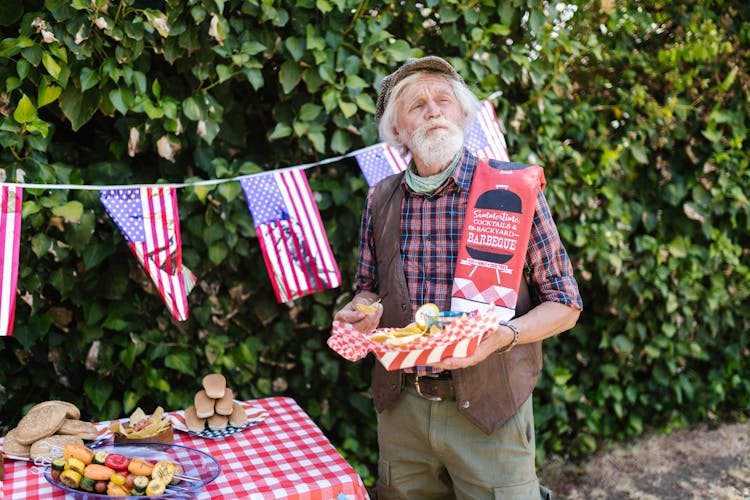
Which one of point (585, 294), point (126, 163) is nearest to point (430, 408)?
point (126, 163)

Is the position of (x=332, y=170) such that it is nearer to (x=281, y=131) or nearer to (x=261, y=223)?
(x=281, y=131)

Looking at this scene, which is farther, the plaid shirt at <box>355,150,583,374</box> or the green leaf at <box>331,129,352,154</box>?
the green leaf at <box>331,129,352,154</box>

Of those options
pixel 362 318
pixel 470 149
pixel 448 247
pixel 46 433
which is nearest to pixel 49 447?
pixel 46 433

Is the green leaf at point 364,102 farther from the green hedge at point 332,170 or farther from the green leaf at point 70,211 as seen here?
the green leaf at point 70,211

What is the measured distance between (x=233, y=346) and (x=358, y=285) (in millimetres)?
875

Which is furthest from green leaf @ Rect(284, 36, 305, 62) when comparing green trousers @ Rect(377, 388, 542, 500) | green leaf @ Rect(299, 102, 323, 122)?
green trousers @ Rect(377, 388, 542, 500)

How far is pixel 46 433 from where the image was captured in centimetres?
176

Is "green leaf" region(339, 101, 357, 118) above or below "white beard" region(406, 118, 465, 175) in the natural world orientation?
above

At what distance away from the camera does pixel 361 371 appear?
Result: 9.68 ft

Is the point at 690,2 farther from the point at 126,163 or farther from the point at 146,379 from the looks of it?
the point at 146,379

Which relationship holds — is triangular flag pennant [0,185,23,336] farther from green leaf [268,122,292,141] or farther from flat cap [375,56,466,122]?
flat cap [375,56,466,122]

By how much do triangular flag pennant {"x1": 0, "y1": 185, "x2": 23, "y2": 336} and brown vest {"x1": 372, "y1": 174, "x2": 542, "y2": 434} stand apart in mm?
1108

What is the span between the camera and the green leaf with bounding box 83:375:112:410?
2.47 m

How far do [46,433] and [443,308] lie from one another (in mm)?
1185
